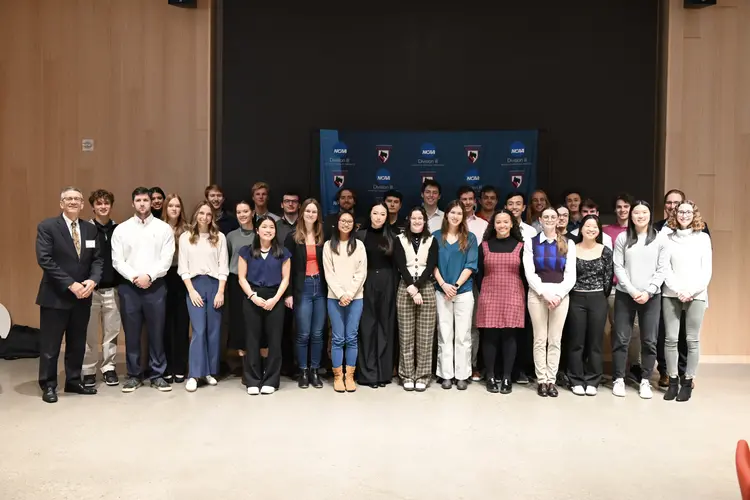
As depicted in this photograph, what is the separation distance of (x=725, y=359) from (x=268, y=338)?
14.3 ft

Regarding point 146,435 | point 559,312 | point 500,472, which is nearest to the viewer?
point 500,472

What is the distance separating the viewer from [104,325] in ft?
17.5

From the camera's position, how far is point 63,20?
6.53 m

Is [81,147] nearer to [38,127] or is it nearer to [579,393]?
[38,127]

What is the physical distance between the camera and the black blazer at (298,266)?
5273mm

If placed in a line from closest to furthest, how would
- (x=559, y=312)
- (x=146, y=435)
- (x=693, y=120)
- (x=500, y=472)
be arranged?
(x=500, y=472)
(x=146, y=435)
(x=559, y=312)
(x=693, y=120)

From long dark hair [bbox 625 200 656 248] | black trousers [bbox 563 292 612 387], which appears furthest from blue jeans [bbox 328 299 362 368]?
long dark hair [bbox 625 200 656 248]

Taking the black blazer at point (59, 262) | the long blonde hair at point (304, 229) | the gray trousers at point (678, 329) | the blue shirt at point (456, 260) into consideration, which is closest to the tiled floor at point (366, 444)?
the gray trousers at point (678, 329)

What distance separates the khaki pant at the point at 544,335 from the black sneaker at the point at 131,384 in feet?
10.2

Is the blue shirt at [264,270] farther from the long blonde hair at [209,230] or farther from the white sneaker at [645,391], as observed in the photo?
the white sneaker at [645,391]

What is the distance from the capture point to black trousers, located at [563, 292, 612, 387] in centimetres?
520

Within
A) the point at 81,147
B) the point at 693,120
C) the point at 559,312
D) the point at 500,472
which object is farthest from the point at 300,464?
the point at 693,120

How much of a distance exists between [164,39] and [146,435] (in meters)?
4.00

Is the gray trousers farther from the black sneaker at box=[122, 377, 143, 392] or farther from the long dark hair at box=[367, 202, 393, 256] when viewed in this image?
the black sneaker at box=[122, 377, 143, 392]
